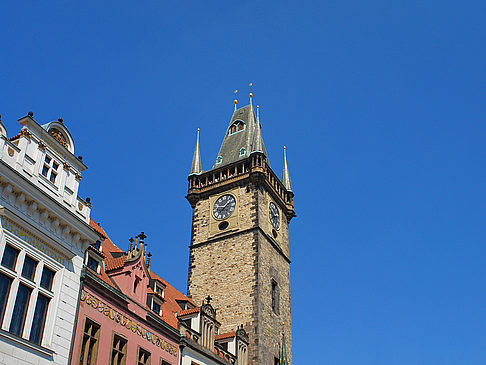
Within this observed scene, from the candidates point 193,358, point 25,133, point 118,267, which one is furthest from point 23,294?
point 193,358

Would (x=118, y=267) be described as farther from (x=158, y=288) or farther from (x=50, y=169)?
(x=158, y=288)

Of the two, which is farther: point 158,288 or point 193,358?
point 158,288

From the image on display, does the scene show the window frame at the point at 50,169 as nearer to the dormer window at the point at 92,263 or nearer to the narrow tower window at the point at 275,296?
the dormer window at the point at 92,263

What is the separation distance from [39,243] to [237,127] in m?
33.3

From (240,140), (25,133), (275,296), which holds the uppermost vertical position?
(240,140)

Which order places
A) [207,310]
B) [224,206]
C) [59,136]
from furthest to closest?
[224,206]
[207,310]
[59,136]

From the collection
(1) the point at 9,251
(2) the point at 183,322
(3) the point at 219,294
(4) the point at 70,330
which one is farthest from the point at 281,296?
(1) the point at 9,251

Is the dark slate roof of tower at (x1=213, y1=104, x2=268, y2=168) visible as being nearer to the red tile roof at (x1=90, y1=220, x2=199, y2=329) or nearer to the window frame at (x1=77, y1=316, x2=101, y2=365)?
the red tile roof at (x1=90, y1=220, x2=199, y2=329)

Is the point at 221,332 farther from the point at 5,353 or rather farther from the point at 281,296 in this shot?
the point at 5,353

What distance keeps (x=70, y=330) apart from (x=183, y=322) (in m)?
9.74

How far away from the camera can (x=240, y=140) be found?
157ft

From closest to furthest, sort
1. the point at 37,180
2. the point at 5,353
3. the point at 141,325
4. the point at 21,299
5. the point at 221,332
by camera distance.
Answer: the point at 5,353
the point at 21,299
the point at 37,180
the point at 141,325
the point at 221,332

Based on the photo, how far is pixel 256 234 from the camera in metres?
39.0

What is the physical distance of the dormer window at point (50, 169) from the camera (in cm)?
1916
